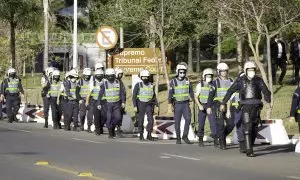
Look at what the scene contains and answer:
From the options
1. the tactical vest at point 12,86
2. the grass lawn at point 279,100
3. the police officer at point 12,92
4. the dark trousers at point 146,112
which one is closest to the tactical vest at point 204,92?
the dark trousers at point 146,112

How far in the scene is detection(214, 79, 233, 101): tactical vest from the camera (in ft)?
54.4

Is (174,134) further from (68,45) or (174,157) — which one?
(68,45)

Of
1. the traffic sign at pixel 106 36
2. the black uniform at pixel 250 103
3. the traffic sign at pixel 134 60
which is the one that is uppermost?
the traffic sign at pixel 106 36

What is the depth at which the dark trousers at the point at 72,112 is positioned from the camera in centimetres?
2312

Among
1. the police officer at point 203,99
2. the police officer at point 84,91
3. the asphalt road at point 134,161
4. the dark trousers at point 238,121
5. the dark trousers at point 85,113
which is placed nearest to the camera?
the asphalt road at point 134,161

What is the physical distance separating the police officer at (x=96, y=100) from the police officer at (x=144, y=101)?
2.09m

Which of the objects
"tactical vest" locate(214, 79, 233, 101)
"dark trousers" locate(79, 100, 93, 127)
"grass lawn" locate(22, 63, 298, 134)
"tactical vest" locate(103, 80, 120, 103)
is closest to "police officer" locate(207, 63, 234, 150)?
"tactical vest" locate(214, 79, 233, 101)

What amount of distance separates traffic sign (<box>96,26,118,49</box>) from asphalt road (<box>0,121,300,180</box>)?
19.0ft

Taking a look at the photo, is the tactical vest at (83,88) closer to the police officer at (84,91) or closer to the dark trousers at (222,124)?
the police officer at (84,91)

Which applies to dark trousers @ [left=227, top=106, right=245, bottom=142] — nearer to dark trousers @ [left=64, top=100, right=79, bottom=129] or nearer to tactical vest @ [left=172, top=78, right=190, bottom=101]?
tactical vest @ [left=172, top=78, right=190, bottom=101]

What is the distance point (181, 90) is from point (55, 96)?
719 cm

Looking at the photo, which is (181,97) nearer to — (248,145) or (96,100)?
(248,145)

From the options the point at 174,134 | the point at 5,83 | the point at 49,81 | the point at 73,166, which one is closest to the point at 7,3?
the point at 5,83

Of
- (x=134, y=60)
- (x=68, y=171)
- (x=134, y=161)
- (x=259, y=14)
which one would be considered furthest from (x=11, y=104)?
(x=68, y=171)
